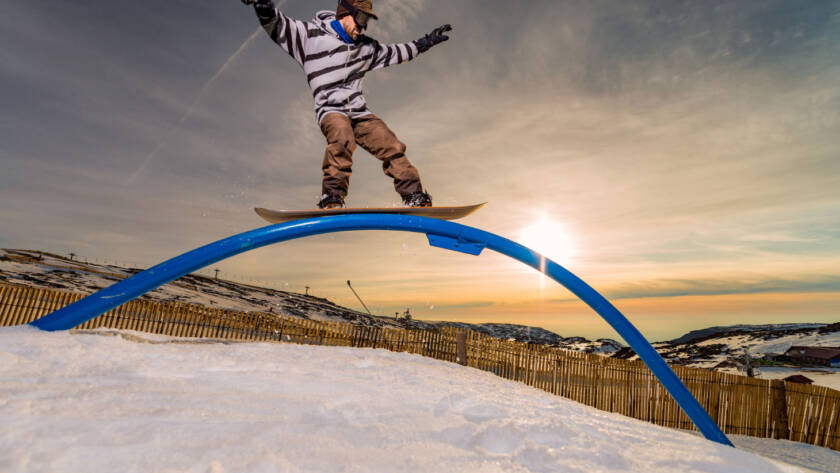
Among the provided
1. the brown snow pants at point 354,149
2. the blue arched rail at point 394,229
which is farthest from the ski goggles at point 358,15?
the blue arched rail at point 394,229

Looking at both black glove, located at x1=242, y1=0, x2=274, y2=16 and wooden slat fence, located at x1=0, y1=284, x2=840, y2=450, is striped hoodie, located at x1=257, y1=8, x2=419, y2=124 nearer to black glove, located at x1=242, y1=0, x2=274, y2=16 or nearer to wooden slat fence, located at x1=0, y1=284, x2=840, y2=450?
black glove, located at x1=242, y1=0, x2=274, y2=16

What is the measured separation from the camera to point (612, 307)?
3609 mm

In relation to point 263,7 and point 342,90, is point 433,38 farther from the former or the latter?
point 263,7

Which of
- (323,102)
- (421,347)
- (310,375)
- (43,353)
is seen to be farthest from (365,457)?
(421,347)

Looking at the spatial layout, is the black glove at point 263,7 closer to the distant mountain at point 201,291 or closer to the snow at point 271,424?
the snow at point 271,424

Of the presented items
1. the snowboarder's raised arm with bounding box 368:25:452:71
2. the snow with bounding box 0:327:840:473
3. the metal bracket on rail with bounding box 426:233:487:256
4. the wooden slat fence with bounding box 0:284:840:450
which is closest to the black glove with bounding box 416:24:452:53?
the snowboarder's raised arm with bounding box 368:25:452:71

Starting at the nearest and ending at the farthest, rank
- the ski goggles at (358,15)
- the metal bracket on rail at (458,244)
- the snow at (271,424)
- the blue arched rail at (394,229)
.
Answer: the snow at (271,424), the blue arched rail at (394,229), the metal bracket on rail at (458,244), the ski goggles at (358,15)

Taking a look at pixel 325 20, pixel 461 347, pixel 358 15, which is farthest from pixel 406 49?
pixel 461 347

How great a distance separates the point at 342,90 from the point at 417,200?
139cm

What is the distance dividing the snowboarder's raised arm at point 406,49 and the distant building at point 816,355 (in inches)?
955

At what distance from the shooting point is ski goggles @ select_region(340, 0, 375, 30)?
4.01 meters

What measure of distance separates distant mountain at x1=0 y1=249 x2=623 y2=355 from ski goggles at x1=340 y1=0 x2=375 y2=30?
1611 cm

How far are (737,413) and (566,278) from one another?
9167 mm

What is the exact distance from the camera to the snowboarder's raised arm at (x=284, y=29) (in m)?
3.73
